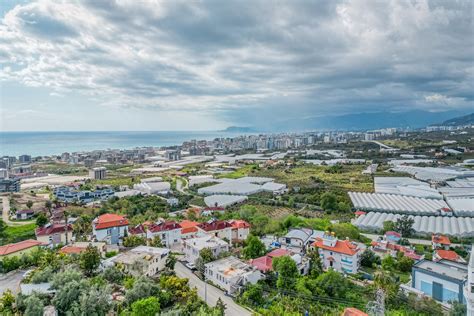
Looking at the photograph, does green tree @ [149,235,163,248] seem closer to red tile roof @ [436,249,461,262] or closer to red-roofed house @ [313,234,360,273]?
red-roofed house @ [313,234,360,273]

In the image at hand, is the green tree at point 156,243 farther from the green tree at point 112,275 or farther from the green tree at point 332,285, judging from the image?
the green tree at point 332,285

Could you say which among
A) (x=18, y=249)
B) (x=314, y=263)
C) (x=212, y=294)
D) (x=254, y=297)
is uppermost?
(x=18, y=249)

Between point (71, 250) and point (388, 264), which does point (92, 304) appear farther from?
point (388, 264)

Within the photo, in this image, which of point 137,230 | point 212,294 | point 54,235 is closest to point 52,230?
point 54,235

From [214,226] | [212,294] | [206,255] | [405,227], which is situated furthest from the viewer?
[405,227]

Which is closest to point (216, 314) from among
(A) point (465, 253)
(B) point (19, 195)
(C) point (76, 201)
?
(A) point (465, 253)

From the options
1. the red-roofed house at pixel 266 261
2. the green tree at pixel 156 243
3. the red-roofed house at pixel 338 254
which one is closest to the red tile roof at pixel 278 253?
the red-roofed house at pixel 266 261
